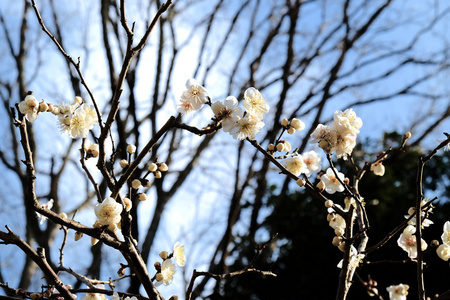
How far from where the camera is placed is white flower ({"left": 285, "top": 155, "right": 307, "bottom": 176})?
1743 mm

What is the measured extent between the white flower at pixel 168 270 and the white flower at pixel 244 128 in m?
0.54

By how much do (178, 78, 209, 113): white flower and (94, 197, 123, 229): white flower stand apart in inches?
20.3

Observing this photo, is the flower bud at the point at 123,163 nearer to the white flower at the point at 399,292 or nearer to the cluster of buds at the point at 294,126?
the cluster of buds at the point at 294,126

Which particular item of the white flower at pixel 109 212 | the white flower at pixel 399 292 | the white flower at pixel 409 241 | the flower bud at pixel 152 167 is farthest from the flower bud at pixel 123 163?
the white flower at pixel 399 292

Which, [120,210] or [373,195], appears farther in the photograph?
[373,195]

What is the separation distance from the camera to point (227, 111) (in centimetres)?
157

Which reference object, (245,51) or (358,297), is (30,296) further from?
(245,51)

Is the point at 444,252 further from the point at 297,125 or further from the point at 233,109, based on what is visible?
the point at 233,109

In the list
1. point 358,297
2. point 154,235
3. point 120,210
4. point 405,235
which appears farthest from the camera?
point 154,235

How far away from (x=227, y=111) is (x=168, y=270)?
2.09 feet

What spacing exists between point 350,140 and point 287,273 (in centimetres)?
235

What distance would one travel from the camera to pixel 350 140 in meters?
1.66

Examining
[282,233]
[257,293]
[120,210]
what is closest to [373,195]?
[282,233]

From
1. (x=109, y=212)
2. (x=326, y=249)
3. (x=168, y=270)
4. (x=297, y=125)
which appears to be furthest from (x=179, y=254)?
(x=326, y=249)
